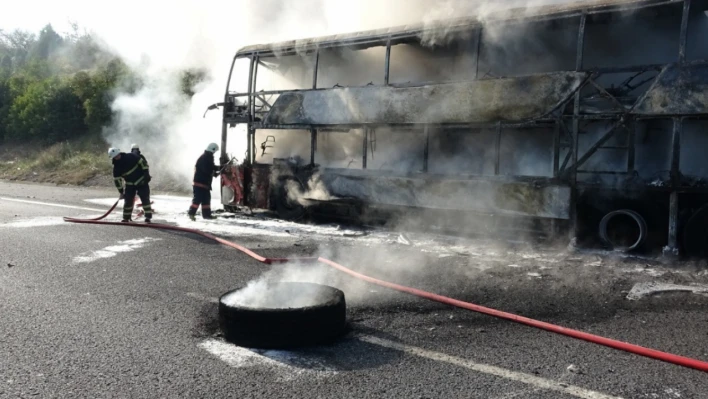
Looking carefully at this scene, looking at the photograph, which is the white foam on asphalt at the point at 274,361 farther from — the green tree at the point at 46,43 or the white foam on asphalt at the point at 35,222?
the green tree at the point at 46,43

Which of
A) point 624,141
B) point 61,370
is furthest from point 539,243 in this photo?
point 61,370

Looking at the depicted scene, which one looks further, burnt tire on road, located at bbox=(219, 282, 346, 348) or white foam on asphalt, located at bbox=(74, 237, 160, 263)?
white foam on asphalt, located at bbox=(74, 237, 160, 263)

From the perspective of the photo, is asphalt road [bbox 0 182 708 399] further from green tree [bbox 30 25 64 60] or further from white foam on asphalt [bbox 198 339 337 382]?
→ green tree [bbox 30 25 64 60]

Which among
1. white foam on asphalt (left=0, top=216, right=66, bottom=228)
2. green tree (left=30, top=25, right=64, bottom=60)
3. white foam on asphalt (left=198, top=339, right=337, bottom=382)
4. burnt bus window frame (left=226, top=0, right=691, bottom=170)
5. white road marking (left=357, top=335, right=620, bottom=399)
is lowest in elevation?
white foam on asphalt (left=198, top=339, right=337, bottom=382)

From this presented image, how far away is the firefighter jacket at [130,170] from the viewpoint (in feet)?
34.0

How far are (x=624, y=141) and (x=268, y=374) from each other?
6.26 m

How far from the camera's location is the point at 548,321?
4395 mm

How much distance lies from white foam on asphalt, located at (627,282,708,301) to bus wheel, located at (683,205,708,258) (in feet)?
4.97

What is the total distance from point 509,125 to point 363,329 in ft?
15.8

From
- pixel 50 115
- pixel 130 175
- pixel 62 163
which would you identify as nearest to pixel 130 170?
pixel 130 175

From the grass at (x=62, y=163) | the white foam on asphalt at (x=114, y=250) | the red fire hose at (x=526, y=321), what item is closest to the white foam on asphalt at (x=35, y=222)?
the white foam on asphalt at (x=114, y=250)

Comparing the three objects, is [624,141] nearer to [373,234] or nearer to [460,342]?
[373,234]

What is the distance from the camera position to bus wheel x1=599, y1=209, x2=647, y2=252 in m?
7.16

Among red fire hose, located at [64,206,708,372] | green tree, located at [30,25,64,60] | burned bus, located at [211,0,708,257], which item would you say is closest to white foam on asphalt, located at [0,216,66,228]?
burned bus, located at [211,0,708,257]
